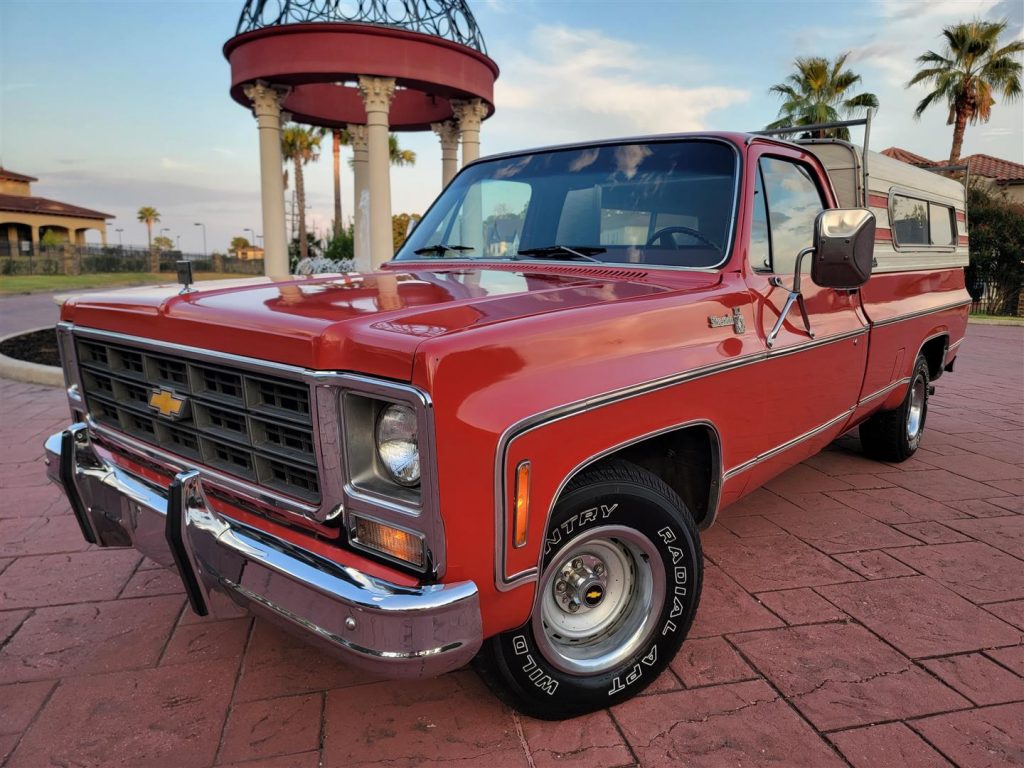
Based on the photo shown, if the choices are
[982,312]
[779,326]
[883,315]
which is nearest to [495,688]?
[779,326]

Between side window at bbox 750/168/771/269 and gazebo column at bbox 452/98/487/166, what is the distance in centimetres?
1355

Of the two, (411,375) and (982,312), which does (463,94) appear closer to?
(411,375)

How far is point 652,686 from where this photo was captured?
249cm

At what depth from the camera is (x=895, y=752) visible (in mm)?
2164

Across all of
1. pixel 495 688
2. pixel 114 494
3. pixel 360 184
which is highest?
pixel 360 184

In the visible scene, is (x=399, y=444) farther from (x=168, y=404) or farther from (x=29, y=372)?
(x=29, y=372)

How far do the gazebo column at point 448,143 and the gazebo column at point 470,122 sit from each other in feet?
5.79

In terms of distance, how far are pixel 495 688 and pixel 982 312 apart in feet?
83.8

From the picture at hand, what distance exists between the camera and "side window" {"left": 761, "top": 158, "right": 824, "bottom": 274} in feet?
10.3

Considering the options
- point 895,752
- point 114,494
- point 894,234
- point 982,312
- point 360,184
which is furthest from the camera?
point 982,312

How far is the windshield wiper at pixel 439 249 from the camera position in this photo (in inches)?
136

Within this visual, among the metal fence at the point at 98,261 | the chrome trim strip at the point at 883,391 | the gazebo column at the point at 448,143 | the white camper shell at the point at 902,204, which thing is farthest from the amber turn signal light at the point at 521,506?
the metal fence at the point at 98,261

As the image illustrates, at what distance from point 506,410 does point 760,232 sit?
1.79 meters

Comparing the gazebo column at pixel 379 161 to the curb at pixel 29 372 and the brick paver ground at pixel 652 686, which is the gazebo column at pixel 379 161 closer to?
the curb at pixel 29 372
